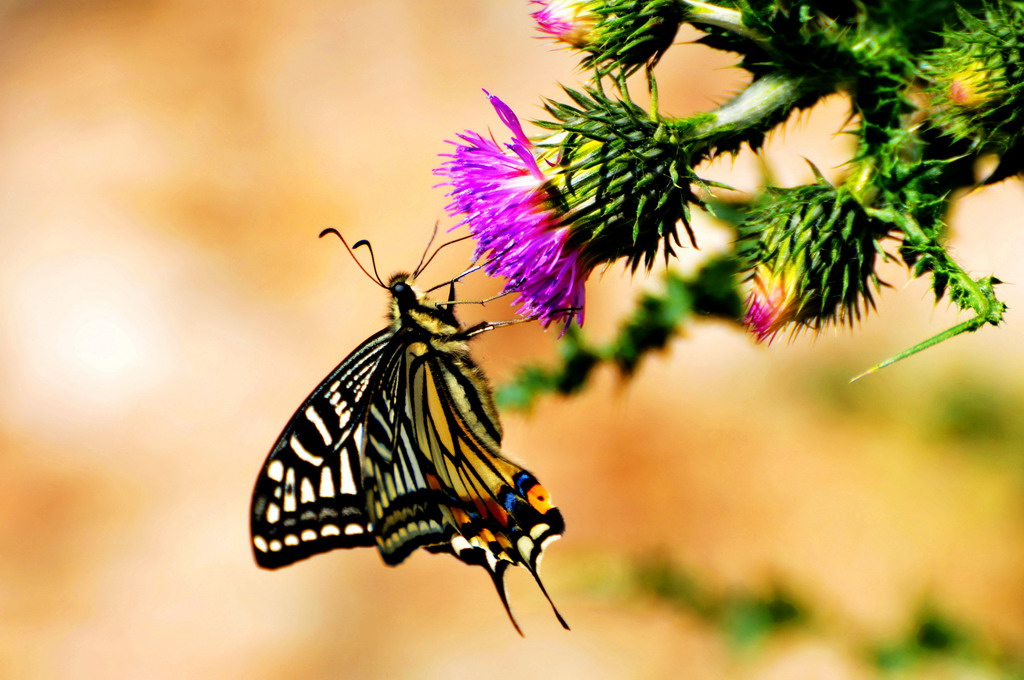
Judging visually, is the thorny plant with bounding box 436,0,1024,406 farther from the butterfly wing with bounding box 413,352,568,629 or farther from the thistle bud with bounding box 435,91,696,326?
the butterfly wing with bounding box 413,352,568,629

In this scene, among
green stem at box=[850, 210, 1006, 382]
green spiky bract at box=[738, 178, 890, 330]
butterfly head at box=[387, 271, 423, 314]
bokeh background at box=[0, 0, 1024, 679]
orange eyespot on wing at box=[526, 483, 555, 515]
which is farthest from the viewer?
bokeh background at box=[0, 0, 1024, 679]

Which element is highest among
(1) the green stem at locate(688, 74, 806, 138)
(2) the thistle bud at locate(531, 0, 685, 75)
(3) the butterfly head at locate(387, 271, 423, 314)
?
(2) the thistle bud at locate(531, 0, 685, 75)

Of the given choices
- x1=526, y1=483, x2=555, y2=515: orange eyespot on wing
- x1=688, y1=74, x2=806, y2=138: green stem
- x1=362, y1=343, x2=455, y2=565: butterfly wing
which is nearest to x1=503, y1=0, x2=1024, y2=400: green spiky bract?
x1=688, y1=74, x2=806, y2=138: green stem

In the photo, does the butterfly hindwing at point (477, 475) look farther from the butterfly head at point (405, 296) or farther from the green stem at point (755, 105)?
the green stem at point (755, 105)

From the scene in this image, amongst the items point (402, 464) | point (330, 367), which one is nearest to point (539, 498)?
point (402, 464)

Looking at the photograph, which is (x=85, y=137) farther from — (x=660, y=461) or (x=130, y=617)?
(x=660, y=461)

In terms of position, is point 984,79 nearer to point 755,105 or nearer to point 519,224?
point 755,105
